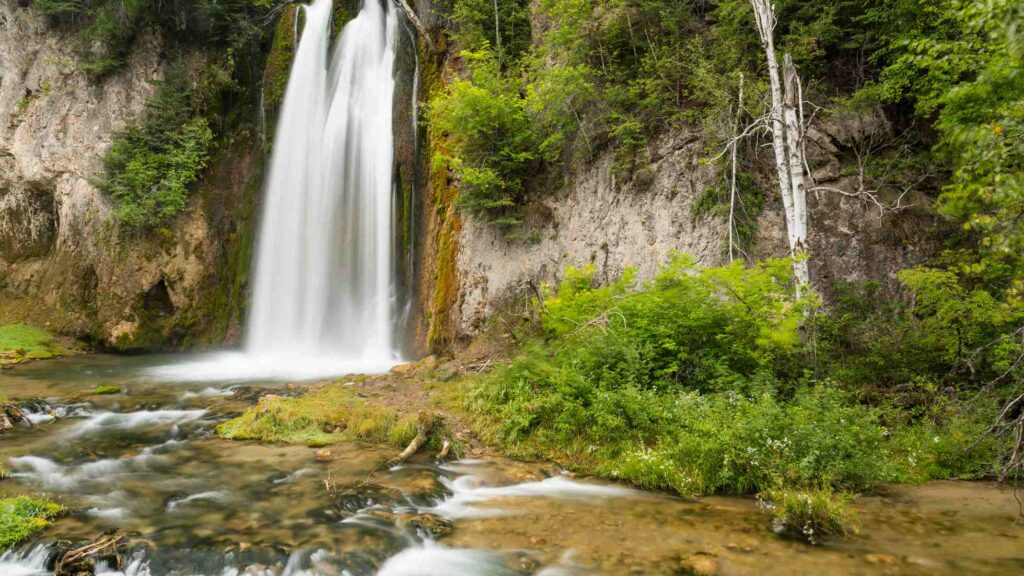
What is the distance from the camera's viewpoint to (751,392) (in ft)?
21.5

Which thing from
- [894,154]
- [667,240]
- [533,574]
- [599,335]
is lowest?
[533,574]

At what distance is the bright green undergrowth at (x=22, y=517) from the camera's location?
4.61 meters

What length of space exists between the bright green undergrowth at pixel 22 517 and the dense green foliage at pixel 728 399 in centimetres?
480

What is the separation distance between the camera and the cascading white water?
51.1 ft

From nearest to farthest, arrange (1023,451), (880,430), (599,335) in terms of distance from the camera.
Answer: (1023,451) < (880,430) < (599,335)

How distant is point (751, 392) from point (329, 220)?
13624mm

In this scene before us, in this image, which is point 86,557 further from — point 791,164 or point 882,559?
point 791,164

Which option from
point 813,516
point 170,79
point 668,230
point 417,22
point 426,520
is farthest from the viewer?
point 170,79

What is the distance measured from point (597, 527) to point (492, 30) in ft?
45.3

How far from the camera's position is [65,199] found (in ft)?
63.3

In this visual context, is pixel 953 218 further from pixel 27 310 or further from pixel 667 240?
pixel 27 310

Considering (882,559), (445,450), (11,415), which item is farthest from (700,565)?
(11,415)

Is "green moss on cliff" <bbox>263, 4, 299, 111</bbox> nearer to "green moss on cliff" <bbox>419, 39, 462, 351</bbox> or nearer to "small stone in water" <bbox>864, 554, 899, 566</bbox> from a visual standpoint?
"green moss on cliff" <bbox>419, 39, 462, 351</bbox>

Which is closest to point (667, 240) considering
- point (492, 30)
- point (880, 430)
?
point (880, 430)
